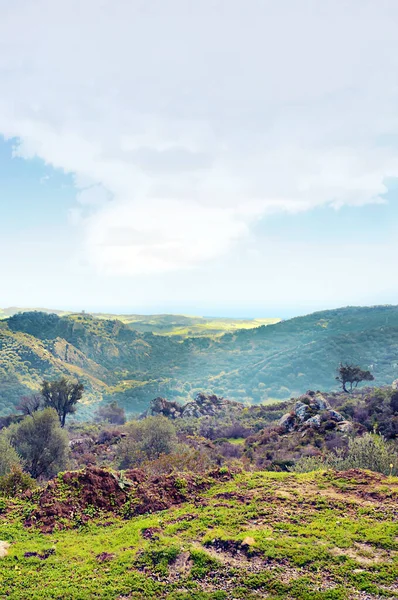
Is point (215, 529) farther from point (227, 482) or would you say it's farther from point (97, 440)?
point (97, 440)

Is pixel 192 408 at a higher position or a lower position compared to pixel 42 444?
lower

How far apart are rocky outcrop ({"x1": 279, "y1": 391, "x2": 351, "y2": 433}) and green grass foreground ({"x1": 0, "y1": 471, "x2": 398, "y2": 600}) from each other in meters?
20.2

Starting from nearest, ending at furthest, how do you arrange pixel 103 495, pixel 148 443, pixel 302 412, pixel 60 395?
pixel 103 495
pixel 148 443
pixel 302 412
pixel 60 395

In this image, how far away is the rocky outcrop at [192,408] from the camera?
67.3 m

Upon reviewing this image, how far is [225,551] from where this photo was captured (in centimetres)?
1163

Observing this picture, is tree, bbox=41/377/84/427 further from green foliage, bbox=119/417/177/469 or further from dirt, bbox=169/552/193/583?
dirt, bbox=169/552/193/583

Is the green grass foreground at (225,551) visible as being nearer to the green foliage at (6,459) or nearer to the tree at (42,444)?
the green foliage at (6,459)

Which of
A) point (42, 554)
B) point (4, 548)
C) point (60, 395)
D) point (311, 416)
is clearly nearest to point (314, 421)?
point (311, 416)

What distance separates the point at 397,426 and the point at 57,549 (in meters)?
29.9

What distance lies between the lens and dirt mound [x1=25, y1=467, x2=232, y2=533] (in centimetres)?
1480

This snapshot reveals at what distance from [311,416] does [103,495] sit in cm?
2789

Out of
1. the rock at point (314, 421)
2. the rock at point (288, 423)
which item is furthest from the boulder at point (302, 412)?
the rock at point (314, 421)

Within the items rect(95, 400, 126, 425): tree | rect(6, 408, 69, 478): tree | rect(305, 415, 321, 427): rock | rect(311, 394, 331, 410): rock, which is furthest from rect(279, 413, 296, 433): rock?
rect(95, 400, 126, 425): tree

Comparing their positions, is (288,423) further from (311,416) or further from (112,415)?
(112,415)
